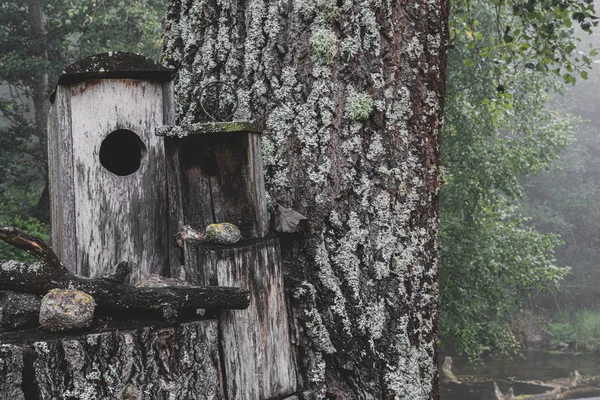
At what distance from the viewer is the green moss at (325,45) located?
5.92 ft

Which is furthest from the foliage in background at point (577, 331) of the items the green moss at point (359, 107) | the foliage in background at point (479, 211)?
the green moss at point (359, 107)

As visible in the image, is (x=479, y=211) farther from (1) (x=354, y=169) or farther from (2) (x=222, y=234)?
(2) (x=222, y=234)

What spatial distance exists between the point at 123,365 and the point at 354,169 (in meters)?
0.84

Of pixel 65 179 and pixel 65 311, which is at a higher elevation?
pixel 65 179

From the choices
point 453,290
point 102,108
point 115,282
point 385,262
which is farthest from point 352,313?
point 453,290

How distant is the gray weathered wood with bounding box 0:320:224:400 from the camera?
1.37 metres

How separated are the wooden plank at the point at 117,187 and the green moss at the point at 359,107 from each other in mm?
614

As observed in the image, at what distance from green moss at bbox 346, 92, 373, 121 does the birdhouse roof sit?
1.90 feet

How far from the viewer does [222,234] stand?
1.67 meters

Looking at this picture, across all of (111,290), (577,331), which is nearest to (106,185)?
(111,290)

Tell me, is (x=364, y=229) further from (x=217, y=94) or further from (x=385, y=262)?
(x=217, y=94)

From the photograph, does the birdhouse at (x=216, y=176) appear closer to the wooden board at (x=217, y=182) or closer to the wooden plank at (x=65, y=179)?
the wooden board at (x=217, y=182)

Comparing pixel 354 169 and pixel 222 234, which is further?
pixel 354 169

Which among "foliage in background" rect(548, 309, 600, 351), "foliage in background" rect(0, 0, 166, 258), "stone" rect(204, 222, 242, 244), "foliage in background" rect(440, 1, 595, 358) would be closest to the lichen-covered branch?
"stone" rect(204, 222, 242, 244)
